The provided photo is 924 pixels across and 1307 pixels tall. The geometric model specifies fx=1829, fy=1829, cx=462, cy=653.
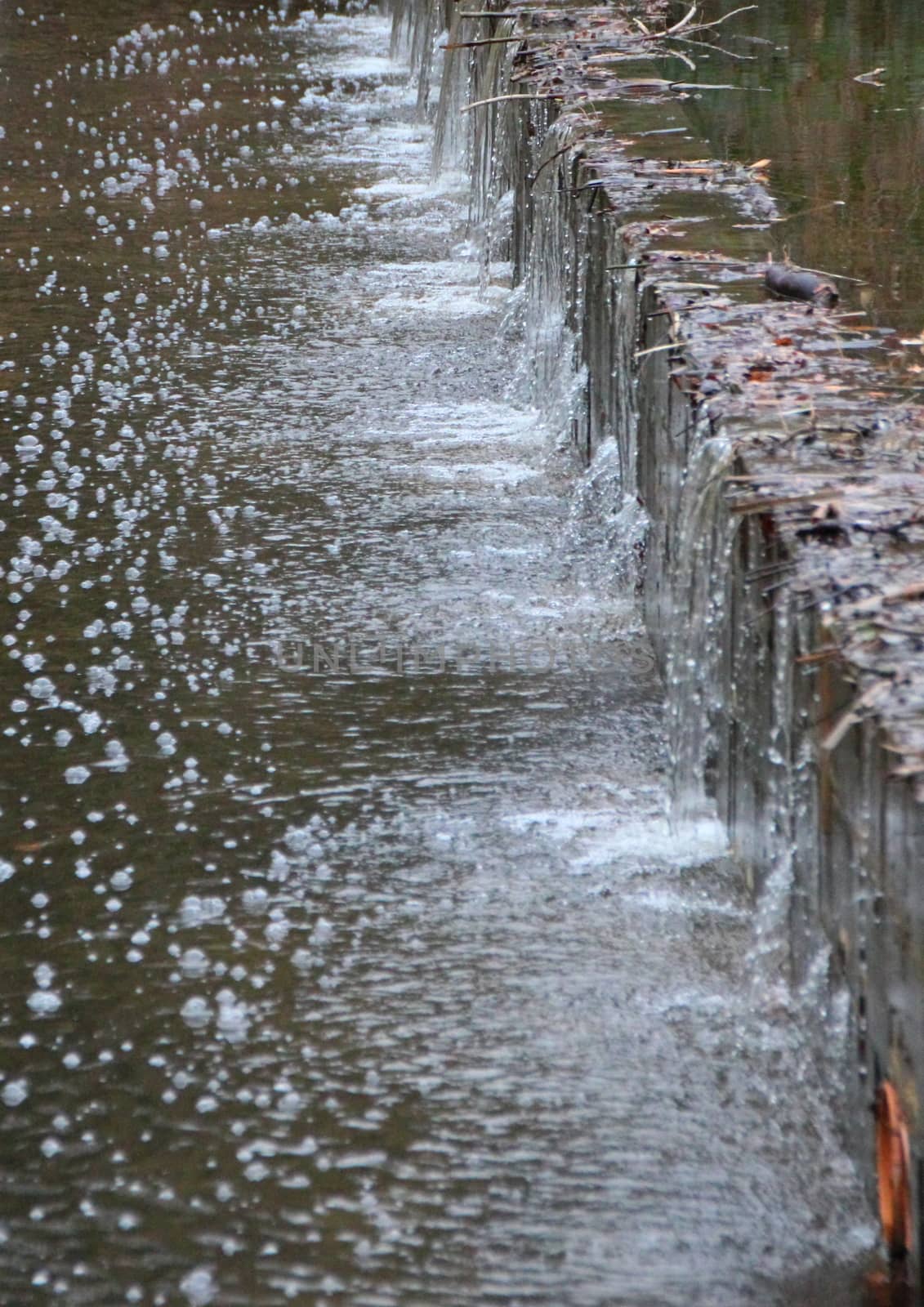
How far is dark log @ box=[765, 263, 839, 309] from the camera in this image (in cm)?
535

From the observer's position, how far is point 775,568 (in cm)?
368

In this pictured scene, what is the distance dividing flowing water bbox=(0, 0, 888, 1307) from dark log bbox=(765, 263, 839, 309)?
1.18m

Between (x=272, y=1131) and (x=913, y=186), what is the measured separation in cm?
597

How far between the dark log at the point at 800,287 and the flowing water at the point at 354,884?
118 centimetres

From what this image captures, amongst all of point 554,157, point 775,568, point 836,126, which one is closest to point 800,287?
point 775,568

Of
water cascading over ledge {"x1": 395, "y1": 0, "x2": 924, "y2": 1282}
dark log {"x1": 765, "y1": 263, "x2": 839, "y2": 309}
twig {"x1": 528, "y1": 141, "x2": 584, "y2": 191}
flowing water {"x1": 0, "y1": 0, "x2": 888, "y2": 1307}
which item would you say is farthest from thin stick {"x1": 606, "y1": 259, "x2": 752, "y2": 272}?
twig {"x1": 528, "y1": 141, "x2": 584, "y2": 191}

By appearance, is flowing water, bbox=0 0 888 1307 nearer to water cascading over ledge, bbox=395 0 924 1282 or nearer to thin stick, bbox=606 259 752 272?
water cascading over ledge, bbox=395 0 924 1282

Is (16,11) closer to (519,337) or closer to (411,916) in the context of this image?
(519,337)

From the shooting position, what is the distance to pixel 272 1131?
357cm

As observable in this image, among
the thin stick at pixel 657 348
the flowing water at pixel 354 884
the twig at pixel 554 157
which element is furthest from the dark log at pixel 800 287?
the twig at pixel 554 157

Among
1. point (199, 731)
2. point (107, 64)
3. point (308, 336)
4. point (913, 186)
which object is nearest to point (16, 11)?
point (107, 64)

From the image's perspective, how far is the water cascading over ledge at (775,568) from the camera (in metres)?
3.02

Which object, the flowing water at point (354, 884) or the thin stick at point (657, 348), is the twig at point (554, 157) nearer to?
the flowing water at point (354, 884)

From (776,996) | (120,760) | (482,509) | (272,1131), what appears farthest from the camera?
(482,509)
